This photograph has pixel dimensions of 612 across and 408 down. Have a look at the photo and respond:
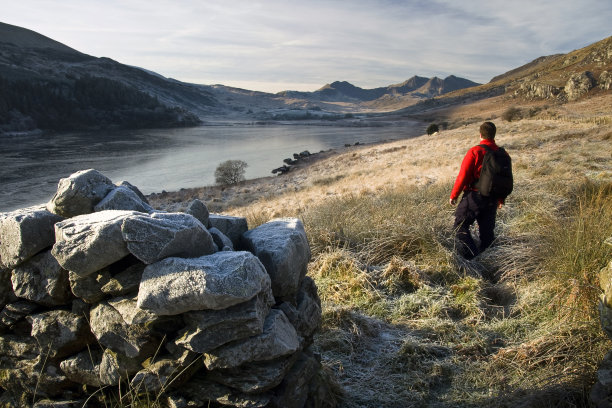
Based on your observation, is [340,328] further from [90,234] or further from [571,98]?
[571,98]

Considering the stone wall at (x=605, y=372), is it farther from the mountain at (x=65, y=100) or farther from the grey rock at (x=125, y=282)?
the mountain at (x=65, y=100)

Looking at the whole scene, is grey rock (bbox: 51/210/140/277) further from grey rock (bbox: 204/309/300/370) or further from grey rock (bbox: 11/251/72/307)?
grey rock (bbox: 204/309/300/370)

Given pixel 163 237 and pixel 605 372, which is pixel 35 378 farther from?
pixel 605 372

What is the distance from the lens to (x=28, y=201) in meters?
27.2

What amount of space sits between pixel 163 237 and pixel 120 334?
0.68m

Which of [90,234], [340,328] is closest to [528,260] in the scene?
[340,328]

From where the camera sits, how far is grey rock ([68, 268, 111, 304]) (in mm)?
2742

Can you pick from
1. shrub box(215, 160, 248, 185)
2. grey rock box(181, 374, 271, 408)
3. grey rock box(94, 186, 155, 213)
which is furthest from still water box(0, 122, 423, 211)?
grey rock box(181, 374, 271, 408)

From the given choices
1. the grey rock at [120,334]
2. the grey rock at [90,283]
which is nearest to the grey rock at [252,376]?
the grey rock at [120,334]

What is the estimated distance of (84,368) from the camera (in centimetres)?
283

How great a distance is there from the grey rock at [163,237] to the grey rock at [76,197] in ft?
2.36

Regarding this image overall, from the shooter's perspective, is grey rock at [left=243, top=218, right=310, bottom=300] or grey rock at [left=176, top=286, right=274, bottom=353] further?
grey rock at [left=243, top=218, right=310, bottom=300]

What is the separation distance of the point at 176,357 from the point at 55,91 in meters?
112

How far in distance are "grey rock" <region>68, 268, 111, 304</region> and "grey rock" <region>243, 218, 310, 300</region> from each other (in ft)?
3.48
